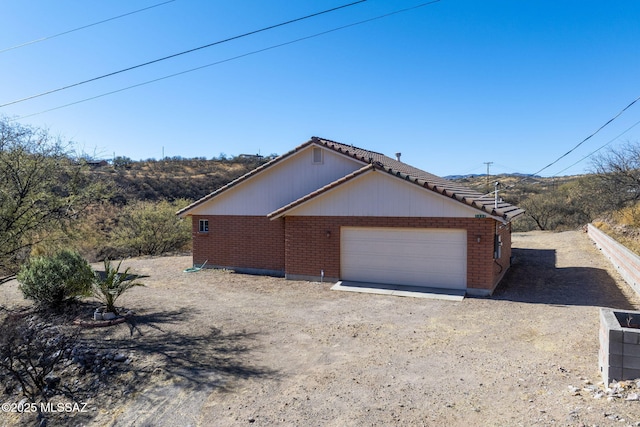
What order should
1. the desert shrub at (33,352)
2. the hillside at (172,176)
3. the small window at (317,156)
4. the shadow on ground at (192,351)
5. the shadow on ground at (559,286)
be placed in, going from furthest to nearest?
1. the hillside at (172,176)
2. the small window at (317,156)
3. the shadow on ground at (559,286)
4. the desert shrub at (33,352)
5. the shadow on ground at (192,351)

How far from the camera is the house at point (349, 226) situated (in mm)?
12039

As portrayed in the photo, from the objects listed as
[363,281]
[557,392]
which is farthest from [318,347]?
[363,281]

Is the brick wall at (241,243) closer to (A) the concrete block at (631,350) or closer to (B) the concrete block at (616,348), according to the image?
(B) the concrete block at (616,348)

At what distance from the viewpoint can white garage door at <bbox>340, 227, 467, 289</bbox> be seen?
12.2m

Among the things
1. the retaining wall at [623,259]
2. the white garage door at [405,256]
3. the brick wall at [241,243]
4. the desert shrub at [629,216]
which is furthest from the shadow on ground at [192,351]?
the desert shrub at [629,216]

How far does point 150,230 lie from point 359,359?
1921 centimetres

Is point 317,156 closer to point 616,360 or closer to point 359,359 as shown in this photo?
point 359,359

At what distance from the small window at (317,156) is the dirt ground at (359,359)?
523 centimetres

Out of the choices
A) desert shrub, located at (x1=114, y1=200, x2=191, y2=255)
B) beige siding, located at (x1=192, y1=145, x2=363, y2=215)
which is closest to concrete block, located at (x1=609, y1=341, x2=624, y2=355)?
beige siding, located at (x1=192, y1=145, x2=363, y2=215)

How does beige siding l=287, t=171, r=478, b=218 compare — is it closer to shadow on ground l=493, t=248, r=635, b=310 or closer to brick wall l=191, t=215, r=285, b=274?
brick wall l=191, t=215, r=285, b=274

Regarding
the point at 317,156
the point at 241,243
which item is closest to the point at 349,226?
the point at 317,156

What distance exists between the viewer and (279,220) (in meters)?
15.9

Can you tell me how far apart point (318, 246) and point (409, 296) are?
365cm

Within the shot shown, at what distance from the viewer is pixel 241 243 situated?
54.5ft
